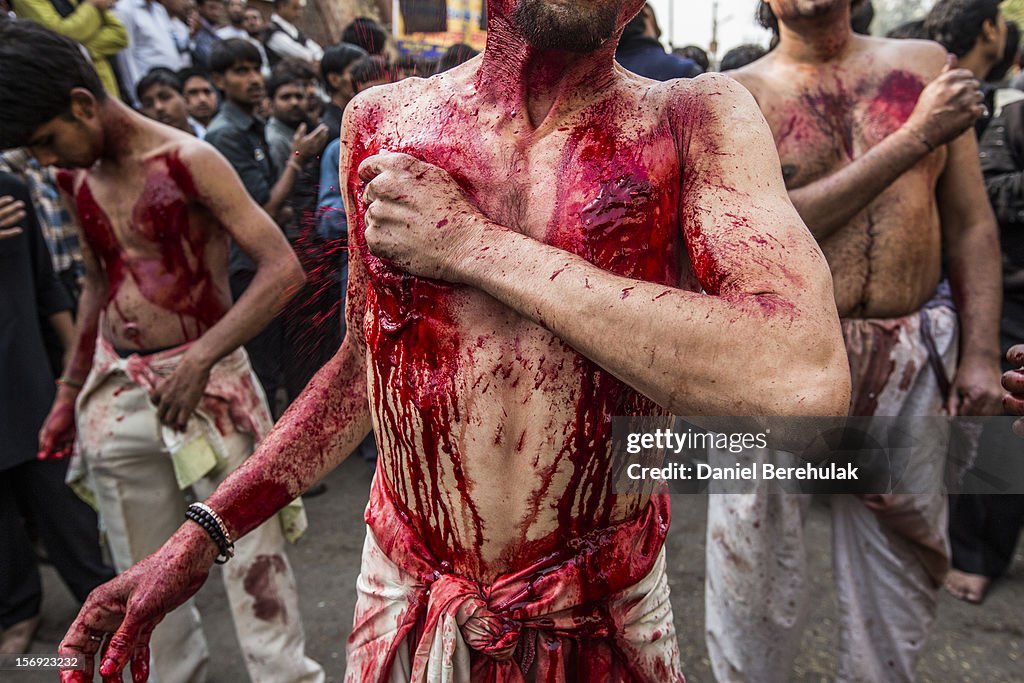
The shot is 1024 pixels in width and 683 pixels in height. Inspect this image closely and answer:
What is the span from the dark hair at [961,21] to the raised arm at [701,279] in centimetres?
321

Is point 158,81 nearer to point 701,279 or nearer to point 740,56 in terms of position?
point 740,56

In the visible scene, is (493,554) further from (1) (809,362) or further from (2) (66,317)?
(2) (66,317)

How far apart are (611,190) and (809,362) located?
38 cm

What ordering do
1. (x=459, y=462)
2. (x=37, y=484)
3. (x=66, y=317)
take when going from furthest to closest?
(x=66, y=317) < (x=37, y=484) < (x=459, y=462)

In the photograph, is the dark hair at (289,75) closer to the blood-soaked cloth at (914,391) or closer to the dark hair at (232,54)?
the dark hair at (232,54)

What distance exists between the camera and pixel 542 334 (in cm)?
118

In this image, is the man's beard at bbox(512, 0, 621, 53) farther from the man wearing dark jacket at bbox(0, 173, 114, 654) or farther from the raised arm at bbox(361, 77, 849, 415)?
the man wearing dark jacket at bbox(0, 173, 114, 654)

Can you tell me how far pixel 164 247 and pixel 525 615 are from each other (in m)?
2.10

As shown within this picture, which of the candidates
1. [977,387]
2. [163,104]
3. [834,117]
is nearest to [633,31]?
[834,117]

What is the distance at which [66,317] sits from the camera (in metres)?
3.79

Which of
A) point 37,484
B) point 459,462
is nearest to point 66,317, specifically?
point 37,484

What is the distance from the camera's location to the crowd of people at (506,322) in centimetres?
114

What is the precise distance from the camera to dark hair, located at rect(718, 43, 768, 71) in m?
5.16

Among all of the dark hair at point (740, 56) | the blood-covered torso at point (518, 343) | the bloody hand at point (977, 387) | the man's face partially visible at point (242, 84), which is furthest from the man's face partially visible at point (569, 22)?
the man's face partially visible at point (242, 84)
